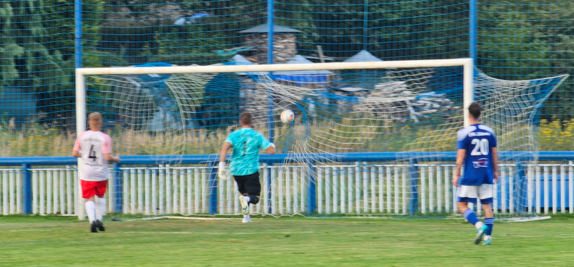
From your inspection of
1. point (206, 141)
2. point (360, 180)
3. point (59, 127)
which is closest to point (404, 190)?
point (360, 180)

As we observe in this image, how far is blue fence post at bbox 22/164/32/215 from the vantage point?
40.4ft

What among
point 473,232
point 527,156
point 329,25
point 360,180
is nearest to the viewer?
point 473,232

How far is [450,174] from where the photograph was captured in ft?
37.3

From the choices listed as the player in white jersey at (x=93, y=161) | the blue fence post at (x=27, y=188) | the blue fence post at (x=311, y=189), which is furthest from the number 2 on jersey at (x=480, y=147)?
the blue fence post at (x=27, y=188)

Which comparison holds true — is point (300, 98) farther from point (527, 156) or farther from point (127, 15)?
point (127, 15)

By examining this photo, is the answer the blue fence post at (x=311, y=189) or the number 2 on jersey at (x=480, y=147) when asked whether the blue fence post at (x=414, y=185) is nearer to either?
the blue fence post at (x=311, y=189)

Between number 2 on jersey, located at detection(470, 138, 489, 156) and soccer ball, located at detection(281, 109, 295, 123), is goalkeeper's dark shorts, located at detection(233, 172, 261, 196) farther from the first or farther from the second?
number 2 on jersey, located at detection(470, 138, 489, 156)

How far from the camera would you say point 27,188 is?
1235cm

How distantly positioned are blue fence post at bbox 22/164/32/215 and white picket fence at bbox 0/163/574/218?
77 millimetres

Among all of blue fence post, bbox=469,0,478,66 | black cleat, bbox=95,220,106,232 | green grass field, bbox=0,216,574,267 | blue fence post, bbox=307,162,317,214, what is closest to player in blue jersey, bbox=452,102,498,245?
green grass field, bbox=0,216,574,267

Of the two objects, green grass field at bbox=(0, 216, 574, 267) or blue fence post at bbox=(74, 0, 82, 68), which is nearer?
green grass field at bbox=(0, 216, 574, 267)

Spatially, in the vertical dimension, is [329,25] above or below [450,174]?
above

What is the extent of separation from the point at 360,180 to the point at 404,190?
741 mm

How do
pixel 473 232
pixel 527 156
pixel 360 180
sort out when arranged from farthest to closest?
pixel 360 180 < pixel 527 156 < pixel 473 232
